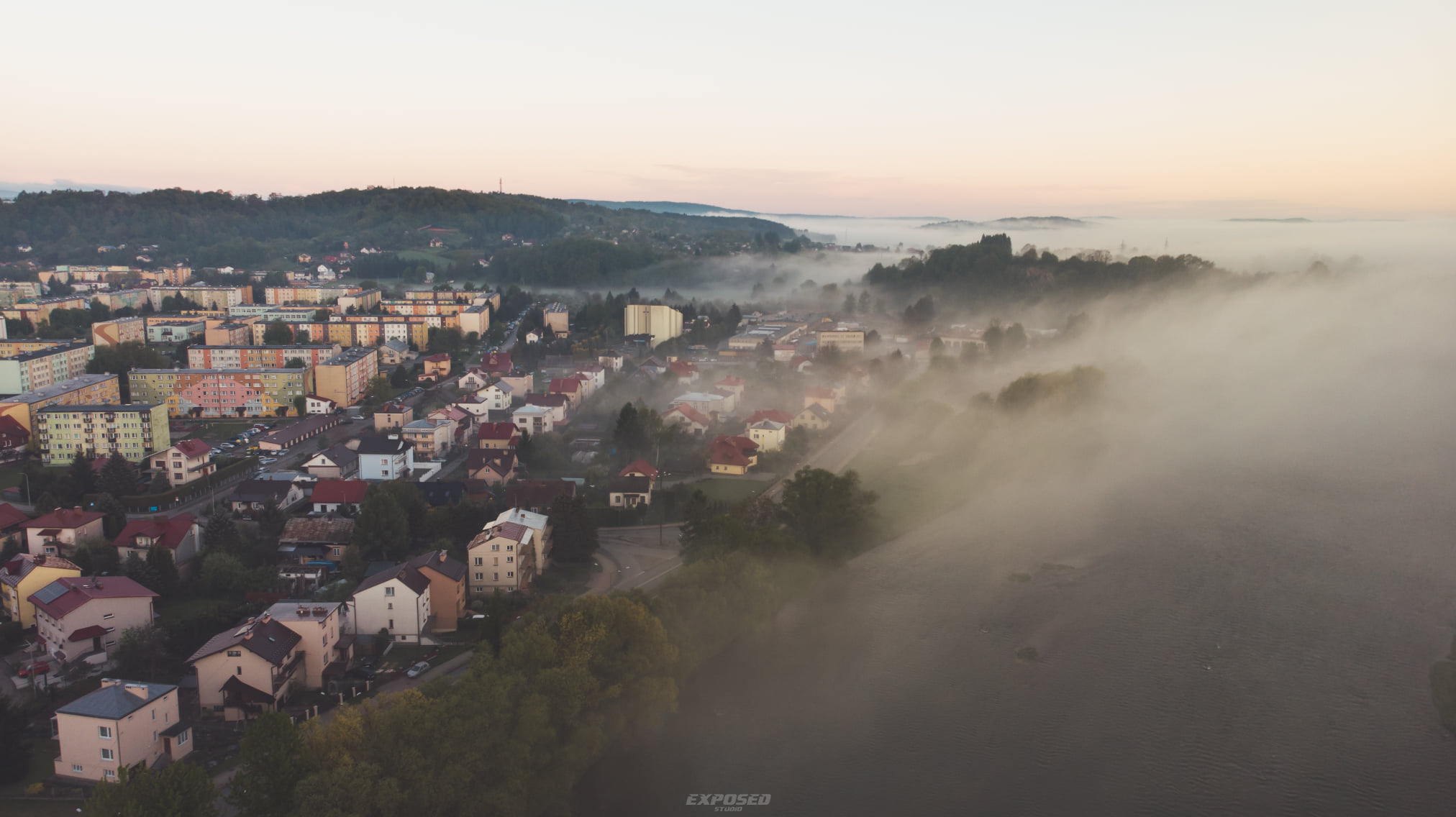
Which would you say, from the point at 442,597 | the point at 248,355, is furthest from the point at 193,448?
the point at 248,355

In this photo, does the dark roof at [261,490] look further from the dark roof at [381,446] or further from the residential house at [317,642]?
the residential house at [317,642]

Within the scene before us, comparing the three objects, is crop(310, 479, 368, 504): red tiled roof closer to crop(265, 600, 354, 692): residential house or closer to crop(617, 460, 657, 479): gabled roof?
crop(617, 460, 657, 479): gabled roof

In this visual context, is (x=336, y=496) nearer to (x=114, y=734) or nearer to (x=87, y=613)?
(x=87, y=613)

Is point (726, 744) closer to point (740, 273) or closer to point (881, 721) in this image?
point (881, 721)

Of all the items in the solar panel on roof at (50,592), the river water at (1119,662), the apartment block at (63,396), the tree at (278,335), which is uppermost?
the tree at (278,335)

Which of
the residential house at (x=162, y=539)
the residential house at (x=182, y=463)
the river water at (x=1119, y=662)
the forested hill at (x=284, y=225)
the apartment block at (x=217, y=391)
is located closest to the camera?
the river water at (x=1119, y=662)

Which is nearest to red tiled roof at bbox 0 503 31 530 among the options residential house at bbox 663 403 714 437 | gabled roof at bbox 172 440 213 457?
gabled roof at bbox 172 440 213 457

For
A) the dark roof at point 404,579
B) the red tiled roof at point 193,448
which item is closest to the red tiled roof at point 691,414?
the red tiled roof at point 193,448
